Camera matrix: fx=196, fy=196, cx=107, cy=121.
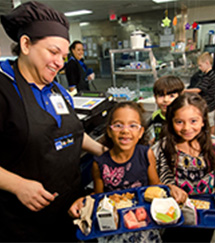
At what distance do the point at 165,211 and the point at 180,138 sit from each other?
1.88 feet

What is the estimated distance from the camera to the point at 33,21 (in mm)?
881

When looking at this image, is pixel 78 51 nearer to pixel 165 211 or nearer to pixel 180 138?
pixel 180 138

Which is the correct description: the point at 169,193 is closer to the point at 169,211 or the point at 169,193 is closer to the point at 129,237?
the point at 169,211

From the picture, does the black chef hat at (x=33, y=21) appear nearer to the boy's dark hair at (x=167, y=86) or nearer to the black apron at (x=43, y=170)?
the black apron at (x=43, y=170)

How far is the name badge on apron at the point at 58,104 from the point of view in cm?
103

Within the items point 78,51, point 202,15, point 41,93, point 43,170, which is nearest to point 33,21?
point 41,93

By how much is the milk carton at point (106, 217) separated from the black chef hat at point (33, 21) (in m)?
0.79

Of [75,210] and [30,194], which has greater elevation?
[30,194]

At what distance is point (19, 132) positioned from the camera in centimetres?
84

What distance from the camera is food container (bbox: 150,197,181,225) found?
81cm

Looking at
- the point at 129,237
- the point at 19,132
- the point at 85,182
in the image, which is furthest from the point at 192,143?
the point at 19,132

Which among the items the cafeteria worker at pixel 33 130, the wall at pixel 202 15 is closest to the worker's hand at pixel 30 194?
the cafeteria worker at pixel 33 130

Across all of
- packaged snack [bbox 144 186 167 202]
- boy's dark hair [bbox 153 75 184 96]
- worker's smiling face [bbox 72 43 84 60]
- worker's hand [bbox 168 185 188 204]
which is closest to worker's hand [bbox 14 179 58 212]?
packaged snack [bbox 144 186 167 202]

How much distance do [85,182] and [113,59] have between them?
1805mm
